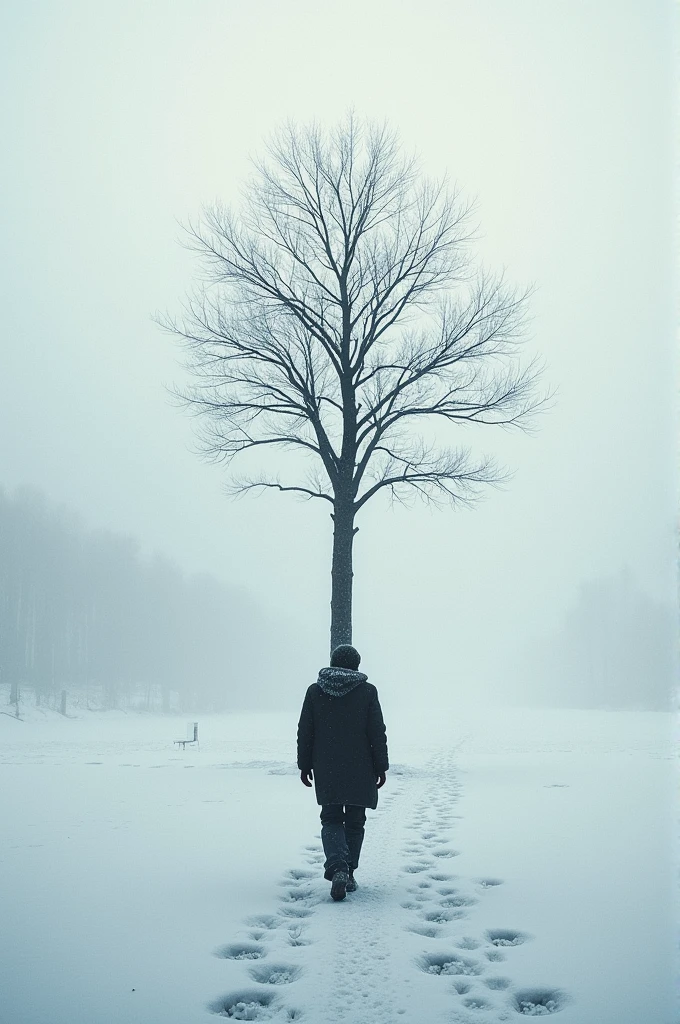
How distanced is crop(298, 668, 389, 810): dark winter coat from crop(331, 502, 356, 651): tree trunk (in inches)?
274

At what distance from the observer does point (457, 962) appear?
4203 mm

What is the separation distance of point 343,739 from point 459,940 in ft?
5.81

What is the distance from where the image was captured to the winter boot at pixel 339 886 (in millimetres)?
5410

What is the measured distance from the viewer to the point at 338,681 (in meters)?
6.01

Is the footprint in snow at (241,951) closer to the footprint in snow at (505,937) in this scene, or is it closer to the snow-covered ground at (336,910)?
the snow-covered ground at (336,910)

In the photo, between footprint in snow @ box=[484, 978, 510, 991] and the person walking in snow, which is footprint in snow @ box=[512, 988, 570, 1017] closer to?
footprint in snow @ box=[484, 978, 510, 991]

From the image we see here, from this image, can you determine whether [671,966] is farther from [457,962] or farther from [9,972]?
[9,972]

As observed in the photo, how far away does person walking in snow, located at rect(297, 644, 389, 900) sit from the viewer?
19.1 ft

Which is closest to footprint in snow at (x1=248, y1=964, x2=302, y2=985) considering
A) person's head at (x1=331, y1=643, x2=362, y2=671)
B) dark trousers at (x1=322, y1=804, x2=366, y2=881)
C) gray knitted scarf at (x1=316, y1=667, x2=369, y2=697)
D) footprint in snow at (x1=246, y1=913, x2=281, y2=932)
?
footprint in snow at (x1=246, y1=913, x2=281, y2=932)

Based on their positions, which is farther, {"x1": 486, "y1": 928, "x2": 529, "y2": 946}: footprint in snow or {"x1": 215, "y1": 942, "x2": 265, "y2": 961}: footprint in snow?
{"x1": 486, "y1": 928, "x2": 529, "y2": 946}: footprint in snow

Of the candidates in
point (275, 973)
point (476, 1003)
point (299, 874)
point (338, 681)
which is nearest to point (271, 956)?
point (275, 973)

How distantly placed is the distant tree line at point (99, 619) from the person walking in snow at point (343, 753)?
155 feet

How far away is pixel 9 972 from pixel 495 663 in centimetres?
14869

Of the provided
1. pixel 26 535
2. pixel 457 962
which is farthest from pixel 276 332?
pixel 26 535
